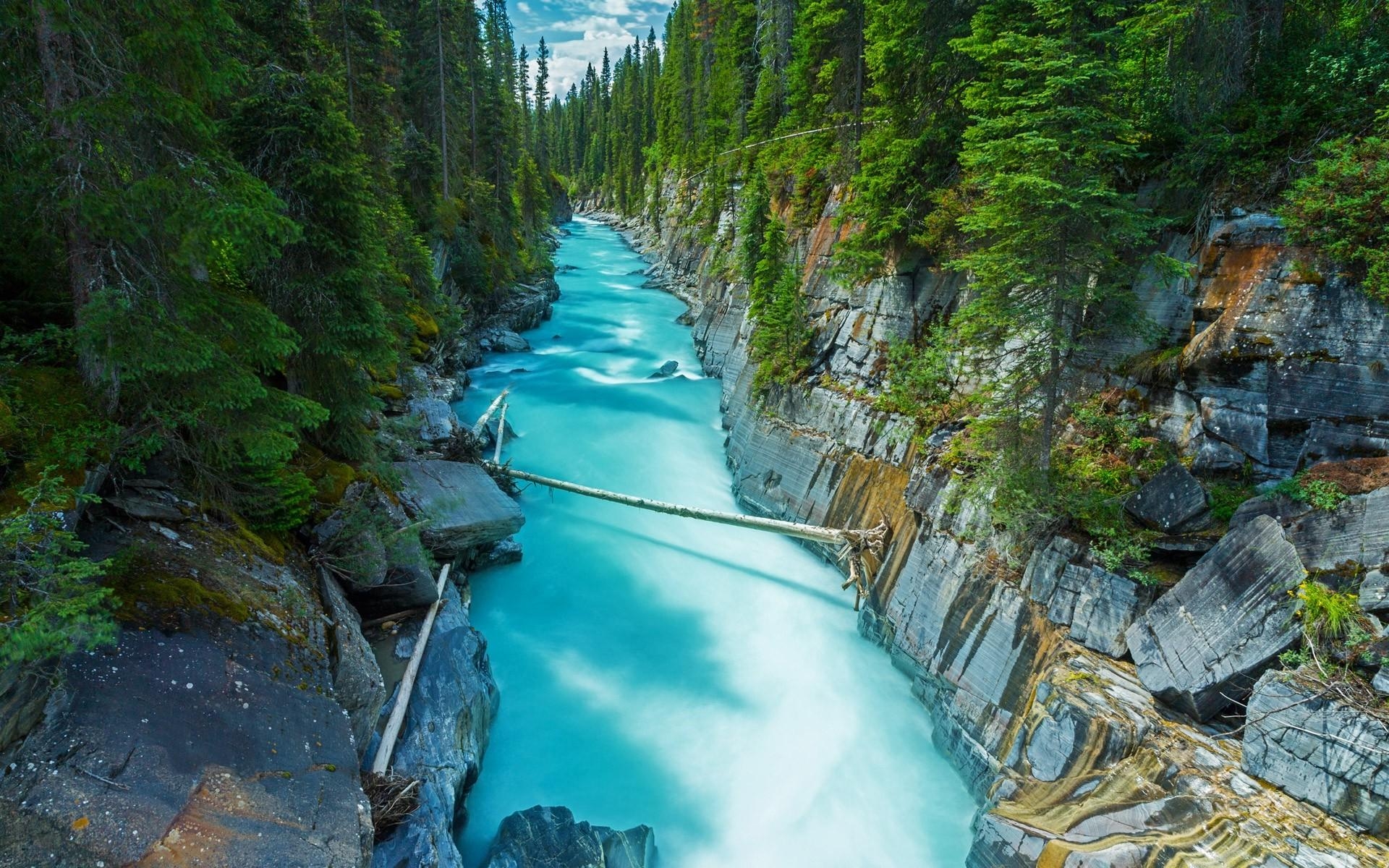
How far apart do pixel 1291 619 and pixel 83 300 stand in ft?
42.2

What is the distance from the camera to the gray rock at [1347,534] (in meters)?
5.99

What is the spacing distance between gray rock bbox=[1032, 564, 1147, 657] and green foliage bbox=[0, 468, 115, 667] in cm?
1034

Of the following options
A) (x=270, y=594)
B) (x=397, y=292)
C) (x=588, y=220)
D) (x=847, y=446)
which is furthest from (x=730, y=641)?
(x=588, y=220)

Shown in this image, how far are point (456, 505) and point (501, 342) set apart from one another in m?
18.2

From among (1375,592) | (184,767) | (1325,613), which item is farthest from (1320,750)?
(184,767)

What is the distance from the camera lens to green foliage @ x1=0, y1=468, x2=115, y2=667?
3.64 m

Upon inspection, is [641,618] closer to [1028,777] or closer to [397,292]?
[1028,777]

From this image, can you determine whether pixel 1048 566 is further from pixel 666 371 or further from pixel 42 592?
pixel 666 371

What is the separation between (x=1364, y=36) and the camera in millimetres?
7750

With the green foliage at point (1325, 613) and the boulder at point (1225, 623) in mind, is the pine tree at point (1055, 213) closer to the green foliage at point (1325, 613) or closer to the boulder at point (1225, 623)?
the boulder at point (1225, 623)

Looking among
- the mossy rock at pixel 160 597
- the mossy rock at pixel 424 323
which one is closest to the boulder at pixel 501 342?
the mossy rock at pixel 424 323

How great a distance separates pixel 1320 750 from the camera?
18.3 feet

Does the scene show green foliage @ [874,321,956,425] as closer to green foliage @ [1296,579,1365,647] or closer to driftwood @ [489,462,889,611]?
driftwood @ [489,462,889,611]

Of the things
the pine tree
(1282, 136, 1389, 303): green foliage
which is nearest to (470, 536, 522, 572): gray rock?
the pine tree
